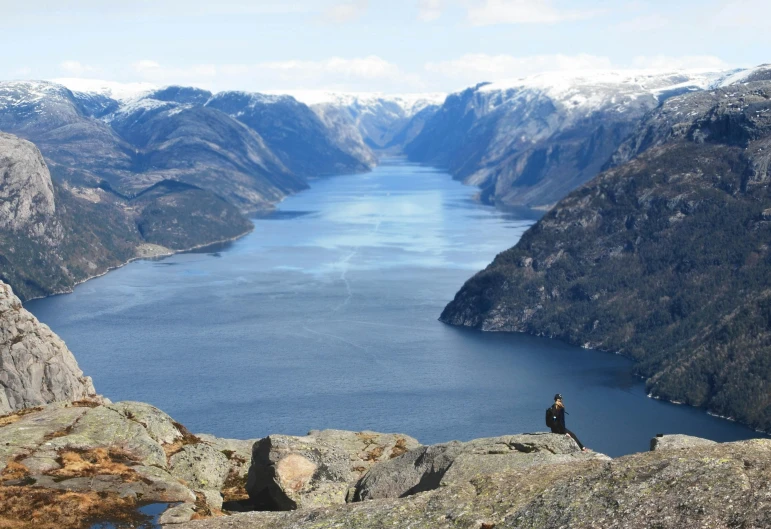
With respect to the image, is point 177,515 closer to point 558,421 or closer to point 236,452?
point 236,452

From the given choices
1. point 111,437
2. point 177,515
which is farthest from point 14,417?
point 177,515

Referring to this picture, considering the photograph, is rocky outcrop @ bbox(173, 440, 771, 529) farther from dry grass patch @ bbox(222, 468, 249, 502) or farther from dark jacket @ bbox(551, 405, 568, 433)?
dry grass patch @ bbox(222, 468, 249, 502)

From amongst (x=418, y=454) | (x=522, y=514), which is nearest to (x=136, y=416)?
(x=418, y=454)

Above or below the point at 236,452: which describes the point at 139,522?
above

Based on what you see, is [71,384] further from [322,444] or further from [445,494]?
[445,494]

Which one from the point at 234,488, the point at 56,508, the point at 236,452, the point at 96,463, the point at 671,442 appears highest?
the point at 671,442

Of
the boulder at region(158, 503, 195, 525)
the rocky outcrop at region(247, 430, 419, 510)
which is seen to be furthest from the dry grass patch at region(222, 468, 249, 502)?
the boulder at region(158, 503, 195, 525)
